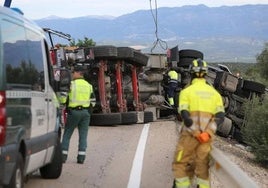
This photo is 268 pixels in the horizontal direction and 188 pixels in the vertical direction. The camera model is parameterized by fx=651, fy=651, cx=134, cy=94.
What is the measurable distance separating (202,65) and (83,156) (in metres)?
4.15

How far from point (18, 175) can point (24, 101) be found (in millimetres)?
819

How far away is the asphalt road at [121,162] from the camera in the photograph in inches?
383

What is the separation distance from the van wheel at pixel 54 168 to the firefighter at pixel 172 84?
1326cm

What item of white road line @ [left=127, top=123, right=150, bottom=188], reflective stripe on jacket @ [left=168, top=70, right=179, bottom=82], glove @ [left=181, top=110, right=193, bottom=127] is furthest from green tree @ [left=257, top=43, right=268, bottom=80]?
glove @ [left=181, top=110, right=193, bottom=127]

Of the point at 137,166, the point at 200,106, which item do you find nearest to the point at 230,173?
the point at 200,106

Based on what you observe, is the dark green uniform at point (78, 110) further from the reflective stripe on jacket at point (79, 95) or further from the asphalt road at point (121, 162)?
the asphalt road at point (121, 162)

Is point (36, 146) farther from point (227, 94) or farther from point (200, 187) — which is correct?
point (227, 94)

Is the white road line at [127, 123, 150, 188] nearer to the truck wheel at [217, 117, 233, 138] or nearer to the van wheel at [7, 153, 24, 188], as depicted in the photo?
the van wheel at [7, 153, 24, 188]

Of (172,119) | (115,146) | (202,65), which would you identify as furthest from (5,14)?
(172,119)

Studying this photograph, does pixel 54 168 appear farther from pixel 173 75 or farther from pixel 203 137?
pixel 173 75

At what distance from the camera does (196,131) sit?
25.6ft

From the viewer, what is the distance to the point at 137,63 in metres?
20.9

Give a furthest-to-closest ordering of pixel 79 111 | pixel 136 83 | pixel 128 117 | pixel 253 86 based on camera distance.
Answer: pixel 253 86, pixel 136 83, pixel 128 117, pixel 79 111

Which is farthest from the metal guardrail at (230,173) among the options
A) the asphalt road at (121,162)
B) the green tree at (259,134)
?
the green tree at (259,134)
